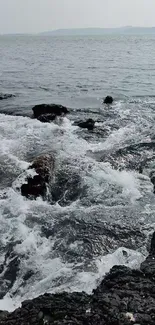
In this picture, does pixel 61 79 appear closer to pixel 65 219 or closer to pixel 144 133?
pixel 144 133

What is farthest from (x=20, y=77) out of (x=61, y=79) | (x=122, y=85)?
(x=122, y=85)

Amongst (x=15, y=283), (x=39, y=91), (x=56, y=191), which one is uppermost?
(x=39, y=91)

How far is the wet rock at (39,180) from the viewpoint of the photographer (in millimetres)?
10270

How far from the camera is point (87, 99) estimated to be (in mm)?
24141

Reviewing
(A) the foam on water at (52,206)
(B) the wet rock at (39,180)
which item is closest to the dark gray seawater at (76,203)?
(A) the foam on water at (52,206)

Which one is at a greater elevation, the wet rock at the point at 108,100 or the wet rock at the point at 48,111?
the wet rock at the point at 108,100

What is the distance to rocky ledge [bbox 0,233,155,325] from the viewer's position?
5.11 m

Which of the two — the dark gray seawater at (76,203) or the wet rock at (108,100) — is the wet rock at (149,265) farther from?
the wet rock at (108,100)

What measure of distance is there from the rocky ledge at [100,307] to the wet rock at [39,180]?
464 centimetres

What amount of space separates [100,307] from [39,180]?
566 cm

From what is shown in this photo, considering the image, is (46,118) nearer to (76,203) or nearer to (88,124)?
(88,124)

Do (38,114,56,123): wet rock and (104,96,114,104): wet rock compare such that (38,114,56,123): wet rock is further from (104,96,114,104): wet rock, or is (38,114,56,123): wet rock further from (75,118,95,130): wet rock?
(104,96,114,104): wet rock

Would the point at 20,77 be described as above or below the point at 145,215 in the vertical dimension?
above

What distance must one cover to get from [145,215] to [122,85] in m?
22.6
